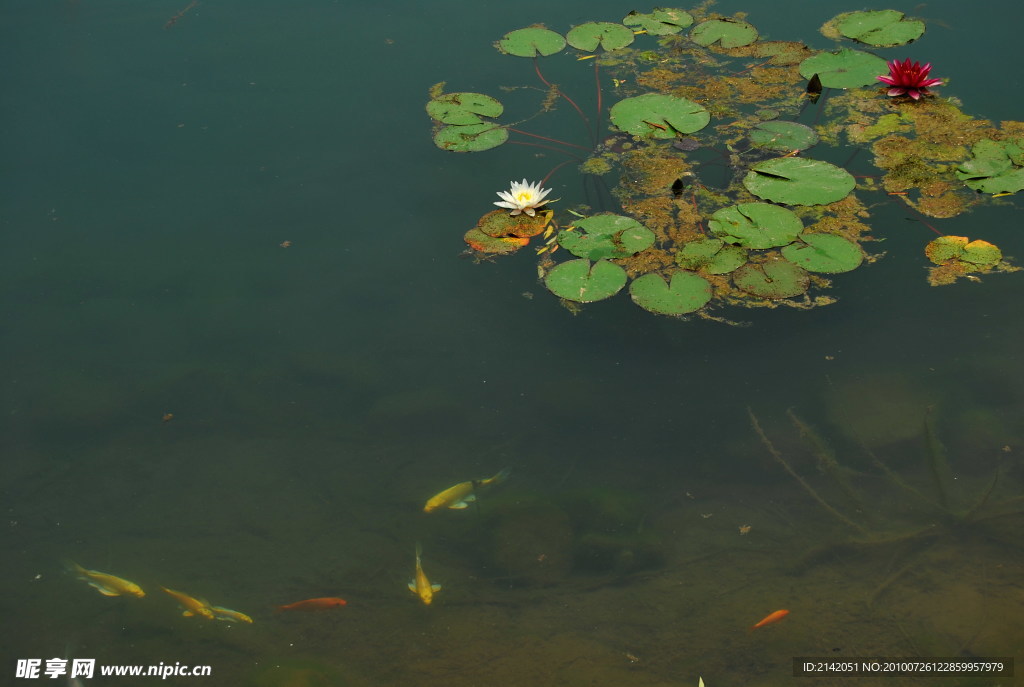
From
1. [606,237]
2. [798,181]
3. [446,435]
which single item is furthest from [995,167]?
[446,435]

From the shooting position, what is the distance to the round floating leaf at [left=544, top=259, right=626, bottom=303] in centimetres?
339

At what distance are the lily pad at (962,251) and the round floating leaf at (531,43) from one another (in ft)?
8.41

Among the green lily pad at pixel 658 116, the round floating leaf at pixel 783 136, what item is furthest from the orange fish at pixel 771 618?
the green lily pad at pixel 658 116

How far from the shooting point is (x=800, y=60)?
4551 mm

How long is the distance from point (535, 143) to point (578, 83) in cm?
65

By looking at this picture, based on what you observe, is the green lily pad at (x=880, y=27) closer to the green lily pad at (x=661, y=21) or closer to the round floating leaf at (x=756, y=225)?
the green lily pad at (x=661, y=21)

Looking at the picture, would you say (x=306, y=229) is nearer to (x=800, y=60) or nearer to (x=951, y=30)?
(x=800, y=60)

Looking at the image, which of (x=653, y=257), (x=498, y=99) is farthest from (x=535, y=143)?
(x=653, y=257)

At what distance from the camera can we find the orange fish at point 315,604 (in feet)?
8.71

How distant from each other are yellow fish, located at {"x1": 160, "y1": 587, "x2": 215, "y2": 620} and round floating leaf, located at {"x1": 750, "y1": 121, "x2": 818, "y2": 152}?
3364mm

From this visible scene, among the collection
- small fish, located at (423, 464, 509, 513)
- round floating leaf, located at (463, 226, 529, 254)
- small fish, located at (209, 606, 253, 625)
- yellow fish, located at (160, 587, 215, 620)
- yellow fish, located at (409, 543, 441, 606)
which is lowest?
yellow fish, located at (160, 587, 215, 620)

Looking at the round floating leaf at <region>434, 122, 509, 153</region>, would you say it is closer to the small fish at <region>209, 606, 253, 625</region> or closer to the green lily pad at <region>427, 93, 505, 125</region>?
the green lily pad at <region>427, 93, 505, 125</region>

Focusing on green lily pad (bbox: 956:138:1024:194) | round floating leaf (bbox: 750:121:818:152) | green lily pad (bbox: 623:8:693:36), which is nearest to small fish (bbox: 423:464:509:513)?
round floating leaf (bbox: 750:121:818:152)

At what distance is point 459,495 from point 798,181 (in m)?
2.28
